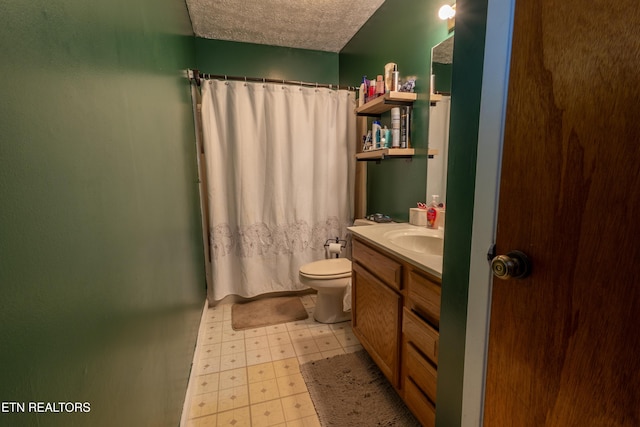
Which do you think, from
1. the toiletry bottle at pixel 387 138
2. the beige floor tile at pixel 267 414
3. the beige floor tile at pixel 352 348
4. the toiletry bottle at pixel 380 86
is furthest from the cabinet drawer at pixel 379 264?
the toiletry bottle at pixel 380 86

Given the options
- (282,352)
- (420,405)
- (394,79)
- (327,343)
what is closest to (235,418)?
(282,352)

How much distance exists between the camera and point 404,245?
67.3 inches

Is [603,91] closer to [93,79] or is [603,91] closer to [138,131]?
[93,79]

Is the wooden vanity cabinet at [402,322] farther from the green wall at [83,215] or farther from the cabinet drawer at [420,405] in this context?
the green wall at [83,215]

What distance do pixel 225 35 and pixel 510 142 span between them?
280 cm

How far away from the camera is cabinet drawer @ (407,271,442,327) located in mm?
1128

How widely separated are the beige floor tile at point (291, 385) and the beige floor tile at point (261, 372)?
0.23 feet

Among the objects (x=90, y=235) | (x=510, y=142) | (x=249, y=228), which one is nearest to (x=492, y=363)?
(x=510, y=142)

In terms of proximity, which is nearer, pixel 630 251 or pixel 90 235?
pixel 630 251

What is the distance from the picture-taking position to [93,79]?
64cm

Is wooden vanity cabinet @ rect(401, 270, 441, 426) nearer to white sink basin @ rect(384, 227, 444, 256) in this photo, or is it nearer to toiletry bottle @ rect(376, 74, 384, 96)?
white sink basin @ rect(384, 227, 444, 256)

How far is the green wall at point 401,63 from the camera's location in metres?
1.80

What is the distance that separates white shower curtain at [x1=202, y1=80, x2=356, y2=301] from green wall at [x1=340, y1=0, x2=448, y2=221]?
347 millimetres
